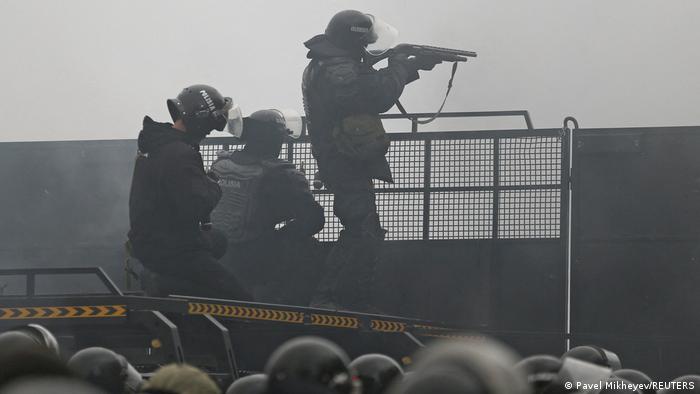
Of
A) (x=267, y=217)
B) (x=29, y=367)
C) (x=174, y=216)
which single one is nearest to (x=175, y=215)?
(x=174, y=216)

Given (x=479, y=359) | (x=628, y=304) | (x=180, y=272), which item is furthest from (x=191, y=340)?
(x=479, y=359)

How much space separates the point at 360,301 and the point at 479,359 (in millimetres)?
6284

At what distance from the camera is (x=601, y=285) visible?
8773mm

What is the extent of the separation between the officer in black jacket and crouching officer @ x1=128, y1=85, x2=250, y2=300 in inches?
34.7

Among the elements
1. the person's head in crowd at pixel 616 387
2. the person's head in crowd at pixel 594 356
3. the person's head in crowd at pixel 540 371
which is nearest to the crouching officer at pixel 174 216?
the person's head in crowd at pixel 594 356

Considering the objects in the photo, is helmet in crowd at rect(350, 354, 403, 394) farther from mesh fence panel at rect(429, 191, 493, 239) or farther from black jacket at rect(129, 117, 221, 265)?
mesh fence panel at rect(429, 191, 493, 239)

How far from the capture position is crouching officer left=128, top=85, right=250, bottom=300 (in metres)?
7.77

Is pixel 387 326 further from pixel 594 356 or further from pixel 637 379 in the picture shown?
pixel 637 379

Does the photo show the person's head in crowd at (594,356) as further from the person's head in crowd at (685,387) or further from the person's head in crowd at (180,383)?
the person's head in crowd at (180,383)

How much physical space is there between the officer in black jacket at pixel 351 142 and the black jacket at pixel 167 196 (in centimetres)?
109

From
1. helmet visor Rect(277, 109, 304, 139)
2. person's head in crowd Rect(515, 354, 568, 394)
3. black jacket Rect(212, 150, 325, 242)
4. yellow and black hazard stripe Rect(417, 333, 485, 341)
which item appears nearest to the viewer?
person's head in crowd Rect(515, 354, 568, 394)

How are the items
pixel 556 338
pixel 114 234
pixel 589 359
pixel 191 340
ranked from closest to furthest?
pixel 589 359, pixel 191 340, pixel 556 338, pixel 114 234

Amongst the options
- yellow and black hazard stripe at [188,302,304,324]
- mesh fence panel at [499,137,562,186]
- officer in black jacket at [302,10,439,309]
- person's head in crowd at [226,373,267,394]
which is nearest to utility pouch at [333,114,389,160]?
officer in black jacket at [302,10,439,309]

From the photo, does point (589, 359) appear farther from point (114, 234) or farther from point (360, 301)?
point (114, 234)
